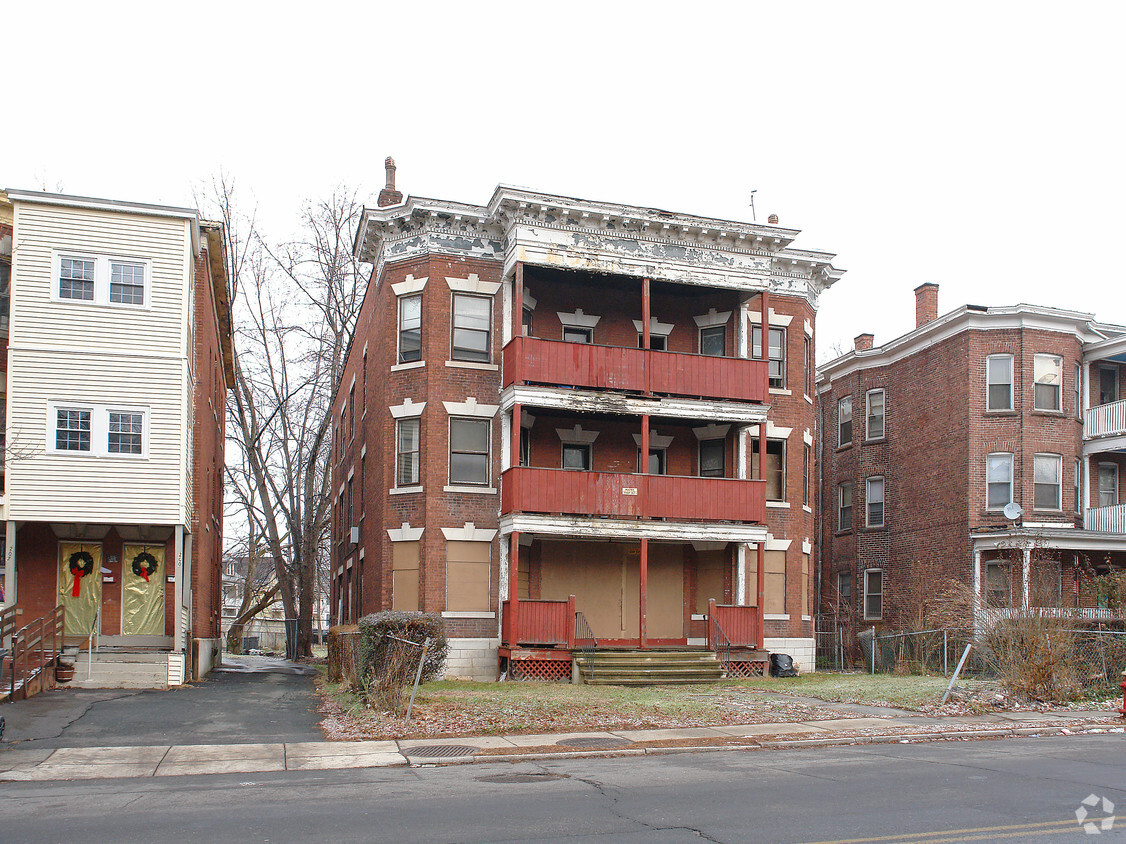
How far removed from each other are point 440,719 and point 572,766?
3.63m

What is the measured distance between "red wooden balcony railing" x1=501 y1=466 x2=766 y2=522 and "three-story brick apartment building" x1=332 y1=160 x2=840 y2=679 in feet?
0.16

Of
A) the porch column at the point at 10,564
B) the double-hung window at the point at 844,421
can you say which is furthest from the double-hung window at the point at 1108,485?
the porch column at the point at 10,564

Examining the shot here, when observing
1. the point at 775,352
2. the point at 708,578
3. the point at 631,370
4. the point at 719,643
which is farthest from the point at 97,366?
the point at 775,352

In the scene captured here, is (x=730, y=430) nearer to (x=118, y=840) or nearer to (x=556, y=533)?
(x=556, y=533)

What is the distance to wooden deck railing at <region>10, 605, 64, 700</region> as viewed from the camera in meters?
18.4

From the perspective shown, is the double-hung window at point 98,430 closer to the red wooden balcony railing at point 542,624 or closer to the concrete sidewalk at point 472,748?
the red wooden balcony railing at point 542,624

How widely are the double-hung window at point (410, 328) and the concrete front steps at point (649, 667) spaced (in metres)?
8.29

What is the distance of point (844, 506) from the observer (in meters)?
36.5

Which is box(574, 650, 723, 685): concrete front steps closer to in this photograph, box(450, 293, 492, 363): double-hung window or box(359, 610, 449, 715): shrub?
box(359, 610, 449, 715): shrub

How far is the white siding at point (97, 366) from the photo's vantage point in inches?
835

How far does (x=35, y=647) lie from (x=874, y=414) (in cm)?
2660

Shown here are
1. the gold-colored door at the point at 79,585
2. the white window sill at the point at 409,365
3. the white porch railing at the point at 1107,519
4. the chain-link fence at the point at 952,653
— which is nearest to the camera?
the chain-link fence at the point at 952,653

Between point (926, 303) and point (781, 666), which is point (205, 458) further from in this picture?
point (926, 303)

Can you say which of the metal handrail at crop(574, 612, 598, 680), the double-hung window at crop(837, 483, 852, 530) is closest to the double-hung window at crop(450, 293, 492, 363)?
the metal handrail at crop(574, 612, 598, 680)
